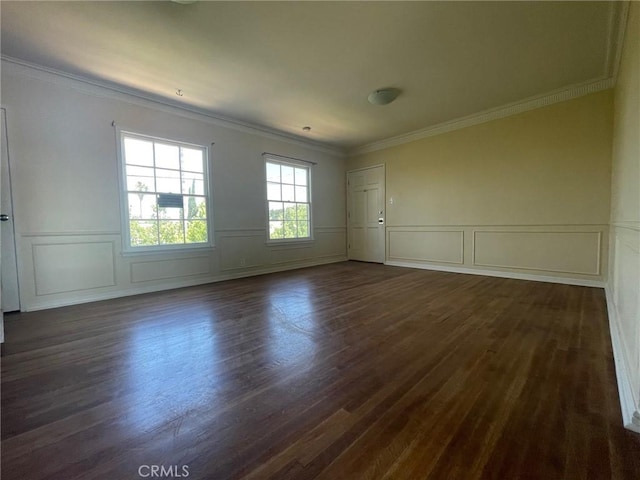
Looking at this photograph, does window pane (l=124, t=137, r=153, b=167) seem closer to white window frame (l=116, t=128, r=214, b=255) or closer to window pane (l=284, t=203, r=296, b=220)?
white window frame (l=116, t=128, r=214, b=255)

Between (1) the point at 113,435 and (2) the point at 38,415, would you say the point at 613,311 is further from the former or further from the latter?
(2) the point at 38,415

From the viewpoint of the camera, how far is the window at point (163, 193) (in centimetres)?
373

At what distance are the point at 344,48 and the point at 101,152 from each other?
323cm

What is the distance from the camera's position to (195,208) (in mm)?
4320

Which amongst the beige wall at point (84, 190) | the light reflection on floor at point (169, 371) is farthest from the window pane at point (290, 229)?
the light reflection on floor at point (169, 371)

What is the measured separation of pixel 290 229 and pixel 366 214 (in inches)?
75.6

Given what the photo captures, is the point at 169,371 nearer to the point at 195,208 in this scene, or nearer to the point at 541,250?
the point at 195,208

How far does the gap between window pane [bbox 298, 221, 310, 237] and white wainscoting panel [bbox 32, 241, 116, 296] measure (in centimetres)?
328

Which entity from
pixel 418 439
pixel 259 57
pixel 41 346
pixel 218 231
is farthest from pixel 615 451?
pixel 218 231

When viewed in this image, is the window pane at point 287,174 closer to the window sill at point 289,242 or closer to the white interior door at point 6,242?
the window sill at point 289,242

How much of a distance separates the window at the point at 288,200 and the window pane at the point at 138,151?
6.55 ft

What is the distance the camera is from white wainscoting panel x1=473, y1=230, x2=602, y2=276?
3674mm

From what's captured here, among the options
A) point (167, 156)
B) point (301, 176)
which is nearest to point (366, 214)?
point (301, 176)

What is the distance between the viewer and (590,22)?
2.42 m
